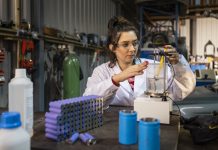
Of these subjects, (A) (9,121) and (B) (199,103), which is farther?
(B) (199,103)

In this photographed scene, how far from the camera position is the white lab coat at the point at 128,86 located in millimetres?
1347

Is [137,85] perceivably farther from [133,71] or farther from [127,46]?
[133,71]

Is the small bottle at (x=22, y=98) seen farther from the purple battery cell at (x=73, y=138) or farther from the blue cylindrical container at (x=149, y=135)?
the blue cylindrical container at (x=149, y=135)

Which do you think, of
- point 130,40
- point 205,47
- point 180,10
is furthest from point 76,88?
point 205,47

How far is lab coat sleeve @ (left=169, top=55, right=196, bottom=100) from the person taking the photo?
4.65 feet

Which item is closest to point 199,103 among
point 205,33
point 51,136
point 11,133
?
point 51,136

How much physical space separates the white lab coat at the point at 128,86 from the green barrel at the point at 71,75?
119cm

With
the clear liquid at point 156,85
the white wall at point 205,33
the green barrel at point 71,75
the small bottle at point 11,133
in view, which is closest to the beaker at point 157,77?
the clear liquid at point 156,85

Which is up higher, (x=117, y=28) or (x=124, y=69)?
(x=117, y=28)

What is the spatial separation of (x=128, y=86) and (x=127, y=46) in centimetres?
26

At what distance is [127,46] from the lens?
5.29ft

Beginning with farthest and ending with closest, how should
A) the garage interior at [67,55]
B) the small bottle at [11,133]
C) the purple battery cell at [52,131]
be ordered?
the garage interior at [67,55], the purple battery cell at [52,131], the small bottle at [11,133]

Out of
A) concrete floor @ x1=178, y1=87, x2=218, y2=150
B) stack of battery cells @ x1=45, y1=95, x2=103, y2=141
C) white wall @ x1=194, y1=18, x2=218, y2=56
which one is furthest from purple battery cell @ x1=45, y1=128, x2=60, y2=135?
white wall @ x1=194, y1=18, x2=218, y2=56

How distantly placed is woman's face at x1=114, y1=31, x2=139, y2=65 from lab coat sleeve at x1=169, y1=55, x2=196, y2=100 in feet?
1.05
